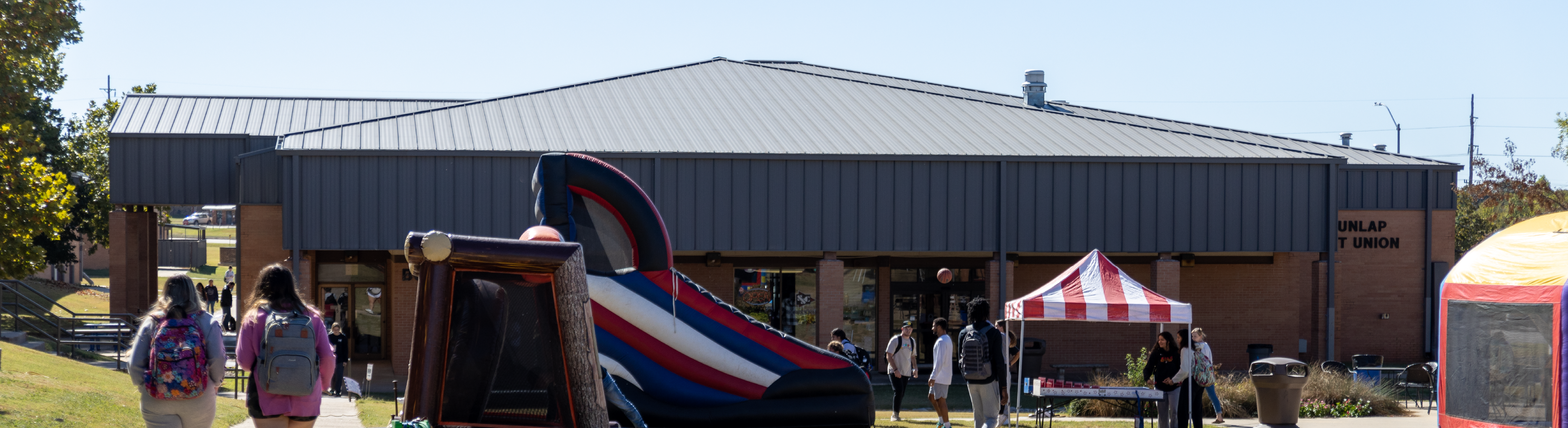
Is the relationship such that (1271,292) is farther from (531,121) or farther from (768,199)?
(531,121)

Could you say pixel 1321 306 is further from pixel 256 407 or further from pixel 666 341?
pixel 256 407

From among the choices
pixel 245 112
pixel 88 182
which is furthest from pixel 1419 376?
pixel 88 182

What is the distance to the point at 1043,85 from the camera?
29.8 m

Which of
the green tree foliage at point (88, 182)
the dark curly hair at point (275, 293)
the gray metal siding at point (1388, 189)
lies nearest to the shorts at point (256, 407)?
the dark curly hair at point (275, 293)

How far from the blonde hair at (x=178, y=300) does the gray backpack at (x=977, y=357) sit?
7.39m

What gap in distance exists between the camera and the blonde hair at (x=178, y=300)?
6.56m

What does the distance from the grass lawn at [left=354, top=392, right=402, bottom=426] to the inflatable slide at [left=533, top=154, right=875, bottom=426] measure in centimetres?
293

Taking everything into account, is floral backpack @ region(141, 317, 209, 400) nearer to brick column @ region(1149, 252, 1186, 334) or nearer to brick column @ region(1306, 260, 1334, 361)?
brick column @ region(1149, 252, 1186, 334)

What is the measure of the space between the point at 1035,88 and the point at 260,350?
2491 centimetres

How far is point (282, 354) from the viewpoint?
6.59m

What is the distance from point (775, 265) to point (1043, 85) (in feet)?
31.0

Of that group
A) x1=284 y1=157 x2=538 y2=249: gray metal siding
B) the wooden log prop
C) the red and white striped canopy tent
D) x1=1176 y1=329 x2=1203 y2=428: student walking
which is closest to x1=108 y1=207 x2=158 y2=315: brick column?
x1=284 y1=157 x2=538 y2=249: gray metal siding

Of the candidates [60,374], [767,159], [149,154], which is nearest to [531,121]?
[767,159]

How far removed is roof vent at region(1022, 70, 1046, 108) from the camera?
2958 cm
